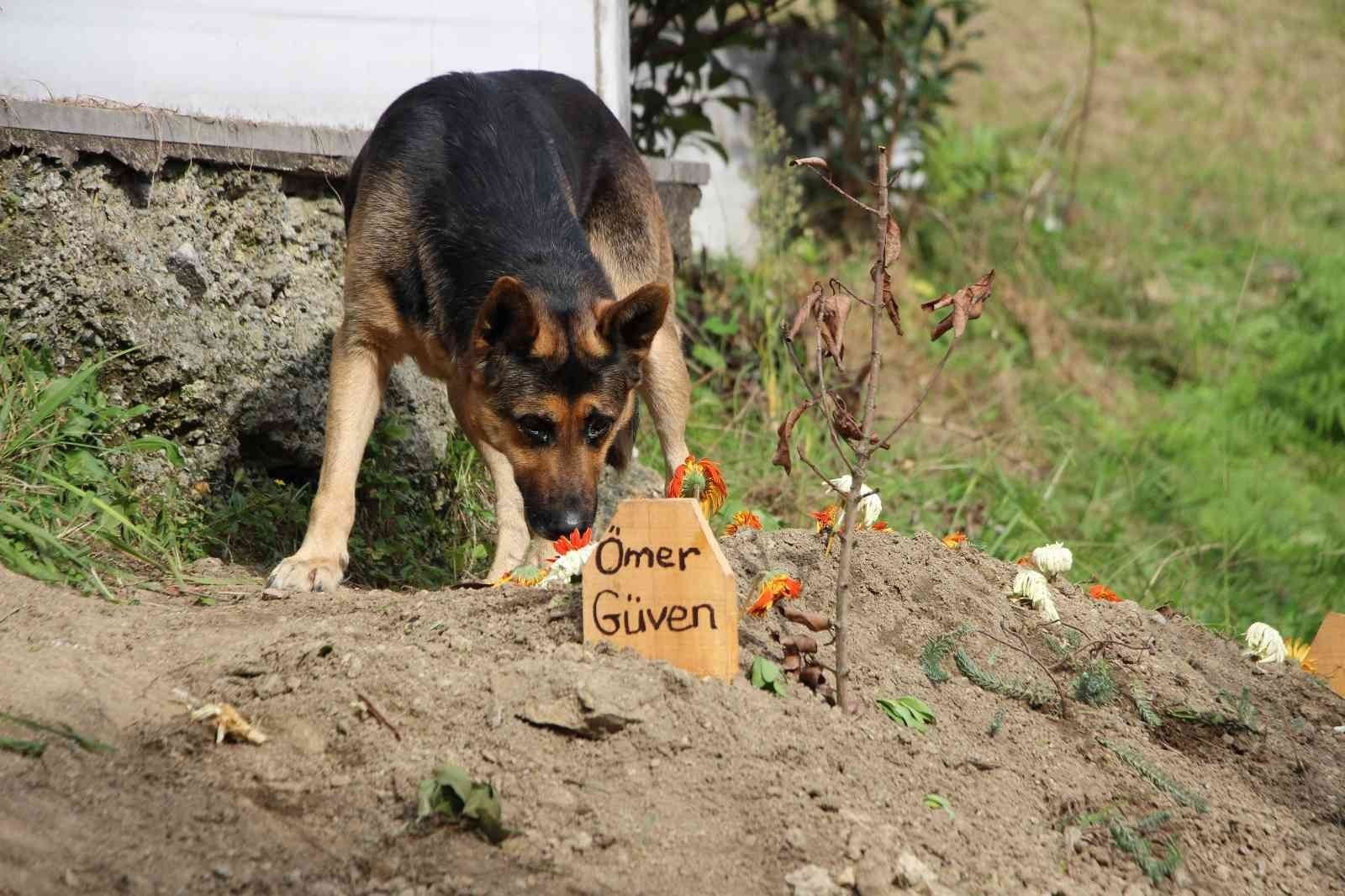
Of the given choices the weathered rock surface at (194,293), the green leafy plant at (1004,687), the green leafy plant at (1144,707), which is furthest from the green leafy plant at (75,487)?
the green leafy plant at (1144,707)

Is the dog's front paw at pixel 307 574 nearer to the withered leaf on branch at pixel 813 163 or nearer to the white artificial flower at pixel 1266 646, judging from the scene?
the withered leaf on branch at pixel 813 163

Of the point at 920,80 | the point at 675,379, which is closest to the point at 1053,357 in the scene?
the point at 920,80

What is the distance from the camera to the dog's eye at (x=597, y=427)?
4.23 metres

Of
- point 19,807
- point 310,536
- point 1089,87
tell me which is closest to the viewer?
point 19,807

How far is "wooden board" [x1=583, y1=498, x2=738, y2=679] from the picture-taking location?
9.26ft

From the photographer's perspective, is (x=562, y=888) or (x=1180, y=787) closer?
(x=562, y=888)

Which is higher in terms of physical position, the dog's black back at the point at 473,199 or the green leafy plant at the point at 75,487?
the dog's black back at the point at 473,199

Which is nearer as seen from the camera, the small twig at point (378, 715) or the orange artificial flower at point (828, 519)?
the small twig at point (378, 715)

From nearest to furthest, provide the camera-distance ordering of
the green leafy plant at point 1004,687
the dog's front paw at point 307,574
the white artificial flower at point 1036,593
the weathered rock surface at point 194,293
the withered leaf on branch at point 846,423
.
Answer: the withered leaf on branch at point 846,423 → the green leafy plant at point 1004,687 → the white artificial flower at point 1036,593 → the dog's front paw at point 307,574 → the weathered rock surface at point 194,293

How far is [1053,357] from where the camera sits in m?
8.98

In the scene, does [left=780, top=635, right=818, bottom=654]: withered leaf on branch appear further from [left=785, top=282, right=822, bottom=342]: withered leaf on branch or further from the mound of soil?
[left=785, top=282, right=822, bottom=342]: withered leaf on branch

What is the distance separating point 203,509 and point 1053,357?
6165mm

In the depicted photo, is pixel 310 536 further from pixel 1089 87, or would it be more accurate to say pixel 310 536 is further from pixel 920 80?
pixel 1089 87

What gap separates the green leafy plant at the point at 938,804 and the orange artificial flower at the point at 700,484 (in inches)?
42.9
